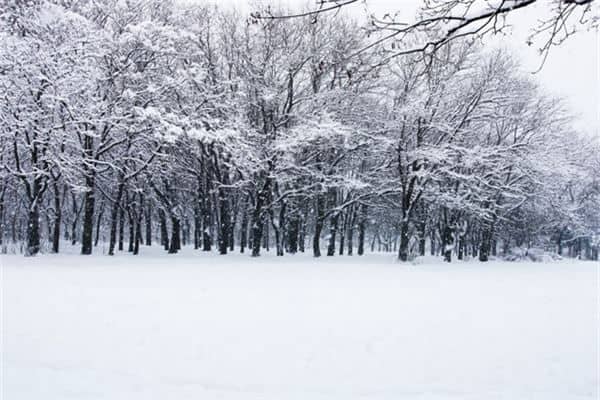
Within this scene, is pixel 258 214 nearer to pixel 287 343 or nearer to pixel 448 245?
pixel 448 245

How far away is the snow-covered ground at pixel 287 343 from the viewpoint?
498 cm

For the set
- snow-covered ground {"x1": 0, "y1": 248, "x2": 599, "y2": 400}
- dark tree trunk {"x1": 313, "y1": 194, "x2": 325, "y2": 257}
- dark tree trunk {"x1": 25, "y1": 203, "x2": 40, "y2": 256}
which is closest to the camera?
snow-covered ground {"x1": 0, "y1": 248, "x2": 599, "y2": 400}

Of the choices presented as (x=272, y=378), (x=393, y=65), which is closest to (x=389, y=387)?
(x=272, y=378)

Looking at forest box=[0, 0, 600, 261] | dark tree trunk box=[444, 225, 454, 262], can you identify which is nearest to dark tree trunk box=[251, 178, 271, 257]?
forest box=[0, 0, 600, 261]

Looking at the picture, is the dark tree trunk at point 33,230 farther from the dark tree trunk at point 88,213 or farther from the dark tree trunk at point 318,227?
the dark tree trunk at point 318,227

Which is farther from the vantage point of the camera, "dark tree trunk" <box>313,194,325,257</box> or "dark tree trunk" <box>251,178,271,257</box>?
"dark tree trunk" <box>313,194,325,257</box>

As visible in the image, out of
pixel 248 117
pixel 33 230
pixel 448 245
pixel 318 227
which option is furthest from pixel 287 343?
pixel 448 245

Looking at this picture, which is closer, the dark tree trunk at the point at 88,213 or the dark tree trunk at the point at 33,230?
the dark tree trunk at the point at 33,230

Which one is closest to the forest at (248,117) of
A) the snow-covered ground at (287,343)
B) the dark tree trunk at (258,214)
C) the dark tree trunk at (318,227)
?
the dark tree trunk at (258,214)

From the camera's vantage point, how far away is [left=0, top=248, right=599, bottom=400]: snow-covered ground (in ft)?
16.3

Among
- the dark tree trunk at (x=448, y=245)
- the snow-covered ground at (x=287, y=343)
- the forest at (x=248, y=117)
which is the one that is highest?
the forest at (x=248, y=117)

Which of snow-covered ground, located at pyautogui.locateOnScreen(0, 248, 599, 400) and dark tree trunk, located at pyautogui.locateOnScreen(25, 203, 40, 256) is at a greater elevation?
dark tree trunk, located at pyautogui.locateOnScreen(25, 203, 40, 256)

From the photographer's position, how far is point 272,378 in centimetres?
521

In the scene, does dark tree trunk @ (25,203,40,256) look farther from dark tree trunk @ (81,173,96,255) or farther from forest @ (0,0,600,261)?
dark tree trunk @ (81,173,96,255)
